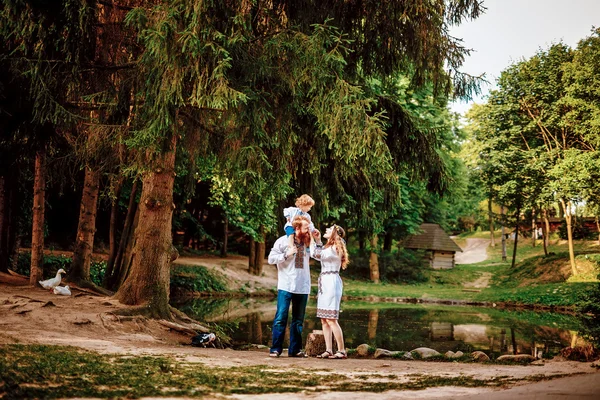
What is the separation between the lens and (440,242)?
4147 cm

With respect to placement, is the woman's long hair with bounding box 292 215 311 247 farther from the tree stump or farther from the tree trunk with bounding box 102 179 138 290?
the tree trunk with bounding box 102 179 138 290

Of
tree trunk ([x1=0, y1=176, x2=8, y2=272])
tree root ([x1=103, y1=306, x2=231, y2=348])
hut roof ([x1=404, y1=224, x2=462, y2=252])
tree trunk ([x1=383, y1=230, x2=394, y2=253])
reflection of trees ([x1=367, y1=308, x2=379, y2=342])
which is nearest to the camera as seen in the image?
tree root ([x1=103, y1=306, x2=231, y2=348])

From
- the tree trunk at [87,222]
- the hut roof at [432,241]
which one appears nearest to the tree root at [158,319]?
the tree trunk at [87,222]

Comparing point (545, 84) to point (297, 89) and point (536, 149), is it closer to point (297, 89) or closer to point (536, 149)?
point (536, 149)

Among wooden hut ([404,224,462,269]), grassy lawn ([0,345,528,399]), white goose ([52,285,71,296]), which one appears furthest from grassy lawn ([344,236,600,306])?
grassy lawn ([0,345,528,399])

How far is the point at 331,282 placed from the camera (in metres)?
9.12

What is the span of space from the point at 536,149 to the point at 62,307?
80.0ft

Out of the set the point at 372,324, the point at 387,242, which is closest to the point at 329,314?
the point at 372,324

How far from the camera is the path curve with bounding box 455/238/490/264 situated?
5141 centimetres

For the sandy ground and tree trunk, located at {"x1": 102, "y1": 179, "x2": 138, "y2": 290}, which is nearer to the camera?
the sandy ground

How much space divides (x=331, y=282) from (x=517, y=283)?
25.8 m

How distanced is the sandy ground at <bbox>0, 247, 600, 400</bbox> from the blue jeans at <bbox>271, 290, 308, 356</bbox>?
331 millimetres

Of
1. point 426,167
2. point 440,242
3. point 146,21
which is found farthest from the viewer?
point 440,242

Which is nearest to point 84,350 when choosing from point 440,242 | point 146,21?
point 146,21
